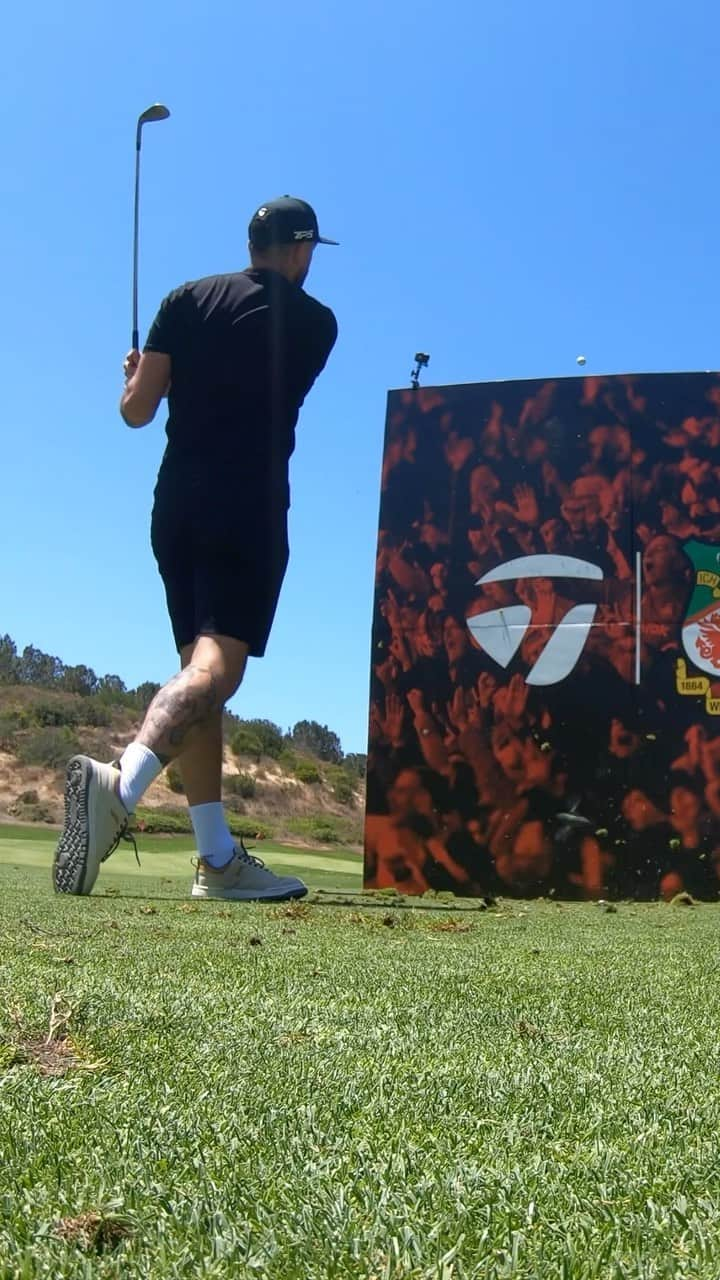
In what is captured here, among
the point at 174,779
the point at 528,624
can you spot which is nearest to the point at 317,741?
the point at 174,779

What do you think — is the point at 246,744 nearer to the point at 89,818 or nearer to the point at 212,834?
the point at 212,834

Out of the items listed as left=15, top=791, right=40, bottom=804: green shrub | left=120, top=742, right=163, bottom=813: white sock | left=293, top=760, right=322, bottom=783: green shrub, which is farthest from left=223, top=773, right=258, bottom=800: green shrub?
left=120, top=742, right=163, bottom=813: white sock

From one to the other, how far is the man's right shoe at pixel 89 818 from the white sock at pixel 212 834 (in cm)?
28

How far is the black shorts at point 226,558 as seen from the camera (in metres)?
2.69

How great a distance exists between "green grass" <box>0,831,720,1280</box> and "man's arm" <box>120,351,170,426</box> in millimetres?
1743

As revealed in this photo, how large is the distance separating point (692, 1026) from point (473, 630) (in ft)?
16.3

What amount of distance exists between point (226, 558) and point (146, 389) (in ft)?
1.70

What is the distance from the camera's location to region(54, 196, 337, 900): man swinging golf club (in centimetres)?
266

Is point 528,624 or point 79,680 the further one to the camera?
point 79,680

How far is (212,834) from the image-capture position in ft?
9.12

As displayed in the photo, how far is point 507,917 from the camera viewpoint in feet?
9.11

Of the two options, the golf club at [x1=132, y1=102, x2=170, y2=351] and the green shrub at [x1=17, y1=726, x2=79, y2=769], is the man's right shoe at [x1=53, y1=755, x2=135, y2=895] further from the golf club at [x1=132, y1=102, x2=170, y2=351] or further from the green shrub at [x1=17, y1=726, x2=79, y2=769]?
the green shrub at [x1=17, y1=726, x2=79, y2=769]

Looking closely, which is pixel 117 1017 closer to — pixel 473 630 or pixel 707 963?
pixel 707 963

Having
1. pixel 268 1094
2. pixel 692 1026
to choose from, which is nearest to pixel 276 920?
pixel 692 1026
